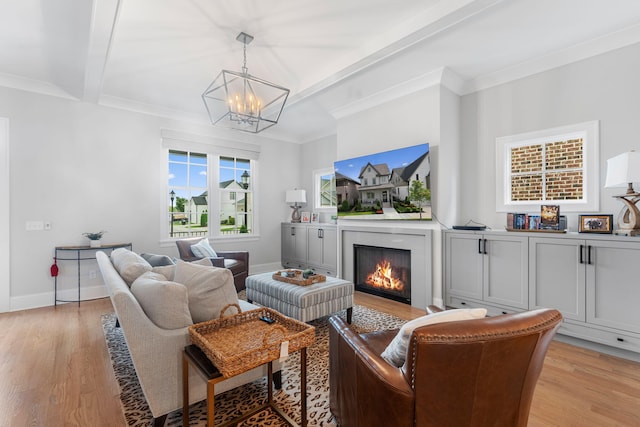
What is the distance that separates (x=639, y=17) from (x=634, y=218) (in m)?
1.74

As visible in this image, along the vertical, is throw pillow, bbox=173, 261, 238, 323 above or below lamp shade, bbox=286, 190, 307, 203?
below

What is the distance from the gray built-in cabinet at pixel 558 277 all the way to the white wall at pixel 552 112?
0.54 m

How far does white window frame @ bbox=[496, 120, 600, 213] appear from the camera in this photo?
9.71 ft

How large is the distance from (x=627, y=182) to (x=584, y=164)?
0.72 metres

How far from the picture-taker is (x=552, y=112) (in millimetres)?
3209

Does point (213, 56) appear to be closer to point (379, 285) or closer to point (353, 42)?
point (353, 42)

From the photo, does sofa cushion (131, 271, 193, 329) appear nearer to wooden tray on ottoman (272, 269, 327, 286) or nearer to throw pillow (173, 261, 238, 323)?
throw pillow (173, 261, 238, 323)

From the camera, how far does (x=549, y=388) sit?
6.88ft

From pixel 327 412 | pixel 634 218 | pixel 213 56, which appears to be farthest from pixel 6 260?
pixel 634 218

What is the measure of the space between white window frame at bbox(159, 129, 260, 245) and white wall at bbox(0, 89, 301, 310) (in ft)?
0.34

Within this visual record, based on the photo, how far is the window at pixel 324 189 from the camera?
5.89 metres

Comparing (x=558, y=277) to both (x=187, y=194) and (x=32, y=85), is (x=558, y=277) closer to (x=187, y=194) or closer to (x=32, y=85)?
(x=187, y=194)

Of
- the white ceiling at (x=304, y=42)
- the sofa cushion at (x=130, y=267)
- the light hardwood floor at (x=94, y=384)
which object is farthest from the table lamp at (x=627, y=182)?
the sofa cushion at (x=130, y=267)

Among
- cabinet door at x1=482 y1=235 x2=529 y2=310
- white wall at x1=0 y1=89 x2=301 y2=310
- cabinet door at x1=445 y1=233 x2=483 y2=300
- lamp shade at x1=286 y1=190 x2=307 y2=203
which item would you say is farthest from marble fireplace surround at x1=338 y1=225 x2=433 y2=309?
white wall at x1=0 y1=89 x2=301 y2=310
